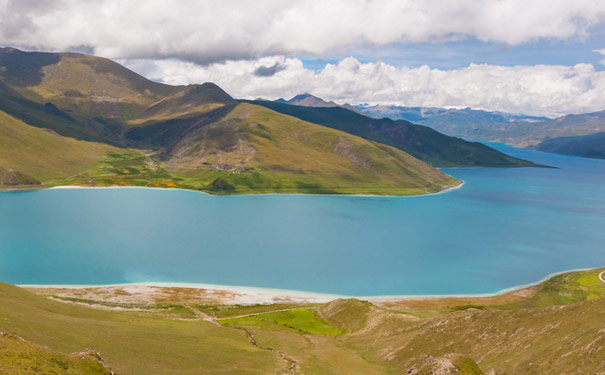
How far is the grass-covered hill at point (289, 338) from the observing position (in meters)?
42.8

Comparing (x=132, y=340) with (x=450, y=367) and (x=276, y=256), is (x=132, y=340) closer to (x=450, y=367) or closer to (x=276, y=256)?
(x=450, y=367)

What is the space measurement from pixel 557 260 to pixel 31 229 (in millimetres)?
225511

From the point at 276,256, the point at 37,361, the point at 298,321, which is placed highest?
the point at 37,361

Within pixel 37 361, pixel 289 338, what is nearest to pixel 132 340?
pixel 37 361

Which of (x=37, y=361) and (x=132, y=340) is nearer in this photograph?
(x=37, y=361)

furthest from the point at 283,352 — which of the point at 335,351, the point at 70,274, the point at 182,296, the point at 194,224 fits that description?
the point at 194,224

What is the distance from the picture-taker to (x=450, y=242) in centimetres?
18688

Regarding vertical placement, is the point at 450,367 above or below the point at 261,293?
above

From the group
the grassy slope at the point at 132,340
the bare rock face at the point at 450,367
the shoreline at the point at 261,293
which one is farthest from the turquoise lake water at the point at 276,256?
the bare rock face at the point at 450,367

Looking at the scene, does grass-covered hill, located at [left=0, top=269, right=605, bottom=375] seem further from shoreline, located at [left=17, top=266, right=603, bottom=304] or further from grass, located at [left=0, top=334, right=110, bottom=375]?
shoreline, located at [left=17, top=266, right=603, bottom=304]

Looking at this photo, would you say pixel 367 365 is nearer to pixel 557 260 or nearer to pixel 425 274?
pixel 425 274

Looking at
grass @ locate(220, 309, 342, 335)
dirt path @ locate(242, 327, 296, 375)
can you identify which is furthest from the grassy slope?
grass @ locate(220, 309, 342, 335)

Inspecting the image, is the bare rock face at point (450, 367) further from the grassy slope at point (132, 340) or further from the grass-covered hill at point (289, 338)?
the grassy slope at point (132, 340)

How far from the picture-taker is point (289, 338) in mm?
77938
